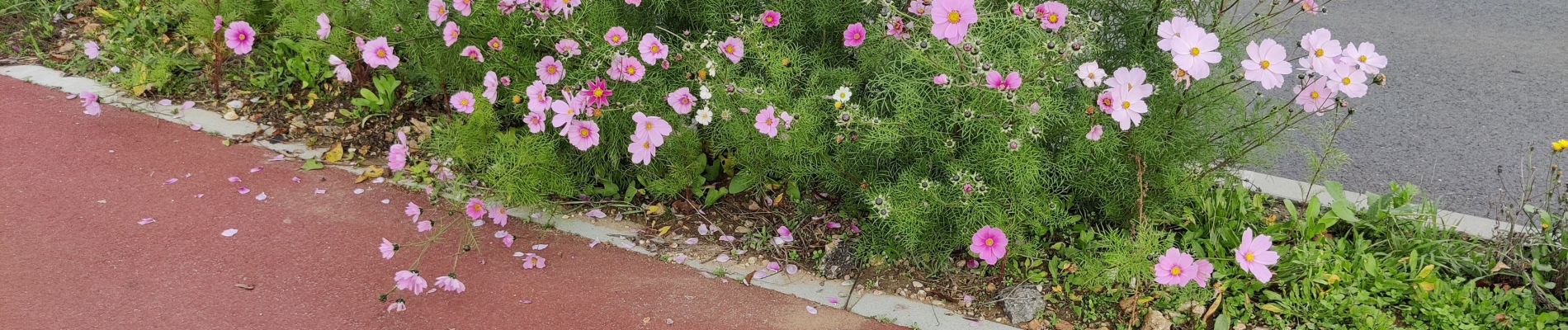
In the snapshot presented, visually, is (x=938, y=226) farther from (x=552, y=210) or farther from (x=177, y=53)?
(x=177, y=53)

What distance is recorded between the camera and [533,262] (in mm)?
→ 2998

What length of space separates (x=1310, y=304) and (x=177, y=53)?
14.5 ft

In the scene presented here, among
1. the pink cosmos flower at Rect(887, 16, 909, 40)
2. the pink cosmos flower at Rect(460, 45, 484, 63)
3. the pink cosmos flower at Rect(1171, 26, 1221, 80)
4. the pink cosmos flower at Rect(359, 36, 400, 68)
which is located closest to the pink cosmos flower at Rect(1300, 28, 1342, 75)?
the pink cosmos flower at Rect(1171, 26, 1221, 80)

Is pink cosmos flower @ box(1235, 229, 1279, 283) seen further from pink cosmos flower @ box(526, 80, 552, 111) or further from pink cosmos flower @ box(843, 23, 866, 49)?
pink cosmos flower @ box(526, 80, 552, 111)

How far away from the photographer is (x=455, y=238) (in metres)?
3.12

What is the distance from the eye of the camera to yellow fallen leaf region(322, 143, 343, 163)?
365 centimetres

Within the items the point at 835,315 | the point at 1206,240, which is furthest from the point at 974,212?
the point at 1206,240

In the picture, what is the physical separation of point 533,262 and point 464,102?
548 millimetres

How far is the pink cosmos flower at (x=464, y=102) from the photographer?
3.08 m

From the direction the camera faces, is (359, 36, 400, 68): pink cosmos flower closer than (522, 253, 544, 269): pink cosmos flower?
No

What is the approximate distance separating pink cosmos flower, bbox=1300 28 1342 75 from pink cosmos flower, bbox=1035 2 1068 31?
588 mm

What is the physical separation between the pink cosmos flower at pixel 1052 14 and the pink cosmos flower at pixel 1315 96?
0.71 m

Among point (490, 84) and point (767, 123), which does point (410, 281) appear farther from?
point (767, 123)

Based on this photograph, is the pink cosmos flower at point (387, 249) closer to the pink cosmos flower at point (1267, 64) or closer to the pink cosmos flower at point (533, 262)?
the pink cosmos flower at point (533, 262)
